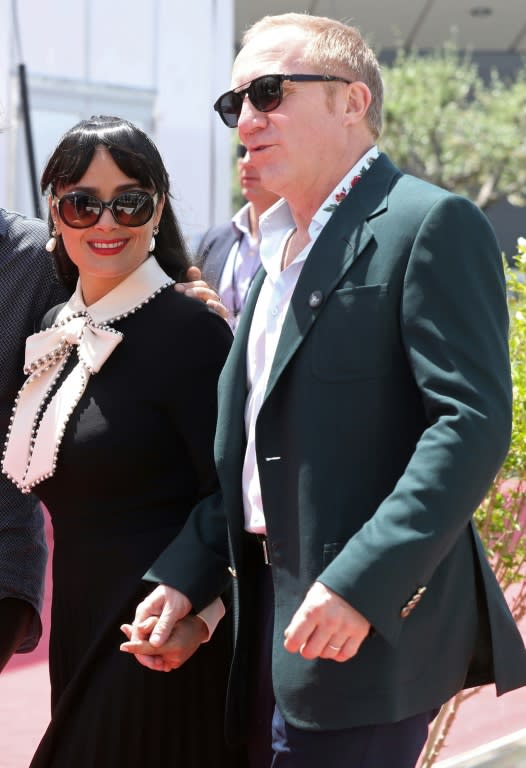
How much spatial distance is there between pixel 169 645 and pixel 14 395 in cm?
94

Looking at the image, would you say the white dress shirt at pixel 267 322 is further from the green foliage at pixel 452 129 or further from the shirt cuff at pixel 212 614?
the green foliage at pixel 452 129

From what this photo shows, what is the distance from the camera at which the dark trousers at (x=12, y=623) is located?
3.04m

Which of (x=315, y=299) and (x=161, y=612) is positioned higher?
(x=315, y=299)

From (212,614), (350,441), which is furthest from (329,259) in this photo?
(212,614)

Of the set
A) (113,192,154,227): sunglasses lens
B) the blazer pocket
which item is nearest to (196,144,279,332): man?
(113,192,154,227): sunglasses lens

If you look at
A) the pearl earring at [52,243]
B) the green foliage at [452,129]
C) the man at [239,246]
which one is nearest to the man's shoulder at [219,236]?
the man at [239,246]

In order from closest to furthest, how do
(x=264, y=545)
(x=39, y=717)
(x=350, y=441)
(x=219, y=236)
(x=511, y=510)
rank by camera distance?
(x=350, y=441), (x=264, y=545), (x=511, y=510), (x=39, y=717), (x=219, y=236)

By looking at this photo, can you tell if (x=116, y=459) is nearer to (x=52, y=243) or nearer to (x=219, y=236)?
(x=52, y=243)

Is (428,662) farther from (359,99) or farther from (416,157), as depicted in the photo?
(416,157)

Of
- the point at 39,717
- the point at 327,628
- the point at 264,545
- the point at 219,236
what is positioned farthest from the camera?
the point at 219,236

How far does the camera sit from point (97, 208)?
9.23 feet

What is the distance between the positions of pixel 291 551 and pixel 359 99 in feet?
2.91

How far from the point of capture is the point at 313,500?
2164 mm

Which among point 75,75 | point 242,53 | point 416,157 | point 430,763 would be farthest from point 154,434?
point 416,157
